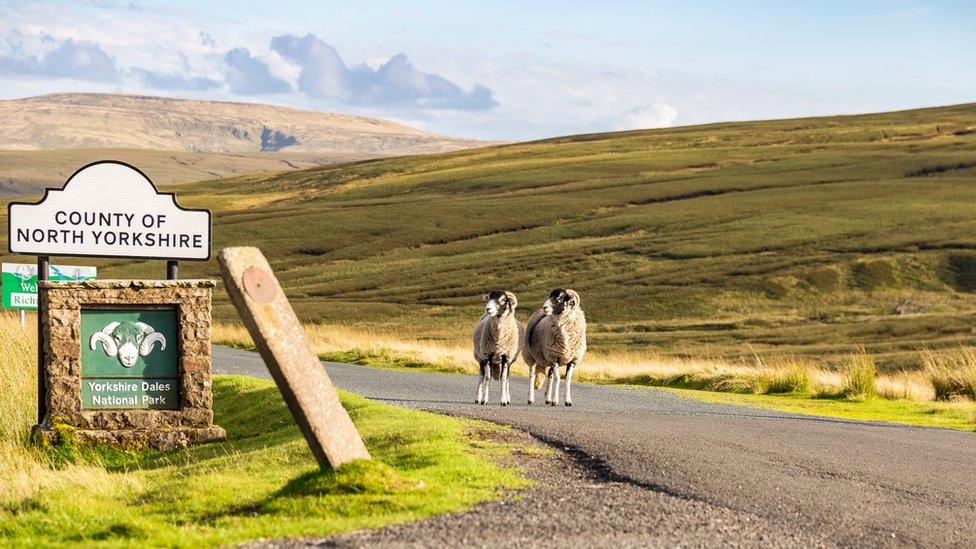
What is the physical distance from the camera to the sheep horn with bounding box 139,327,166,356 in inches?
767

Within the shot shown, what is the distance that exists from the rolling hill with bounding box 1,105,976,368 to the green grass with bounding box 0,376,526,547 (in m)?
36.8

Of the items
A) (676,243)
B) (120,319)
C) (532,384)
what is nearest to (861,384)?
(532,384)

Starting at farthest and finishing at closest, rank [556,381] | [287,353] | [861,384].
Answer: [861,384] < [556,381] < [287,353]

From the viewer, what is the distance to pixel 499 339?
22.2 m

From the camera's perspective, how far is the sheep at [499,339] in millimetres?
22078

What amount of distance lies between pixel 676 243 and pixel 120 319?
74.1m

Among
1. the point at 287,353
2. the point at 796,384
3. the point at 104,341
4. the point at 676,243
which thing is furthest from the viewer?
the point at 676,243

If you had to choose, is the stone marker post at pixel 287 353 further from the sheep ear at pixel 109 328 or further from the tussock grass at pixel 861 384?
the tussock grass at pixel 861 384

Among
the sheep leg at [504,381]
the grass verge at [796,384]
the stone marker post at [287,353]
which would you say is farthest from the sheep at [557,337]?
the stone marker post at [287,353]

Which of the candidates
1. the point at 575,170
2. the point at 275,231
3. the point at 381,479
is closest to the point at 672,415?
the point at 381,479

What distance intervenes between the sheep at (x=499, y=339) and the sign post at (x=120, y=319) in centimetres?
487

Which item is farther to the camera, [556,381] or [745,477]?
[556,381]

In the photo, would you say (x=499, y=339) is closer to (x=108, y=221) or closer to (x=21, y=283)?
(x=108, y=221)

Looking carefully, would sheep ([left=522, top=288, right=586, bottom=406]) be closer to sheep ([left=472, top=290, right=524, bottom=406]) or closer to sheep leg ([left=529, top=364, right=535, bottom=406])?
sheep leg ([left=529, top=364, right=535, bottom=406])
